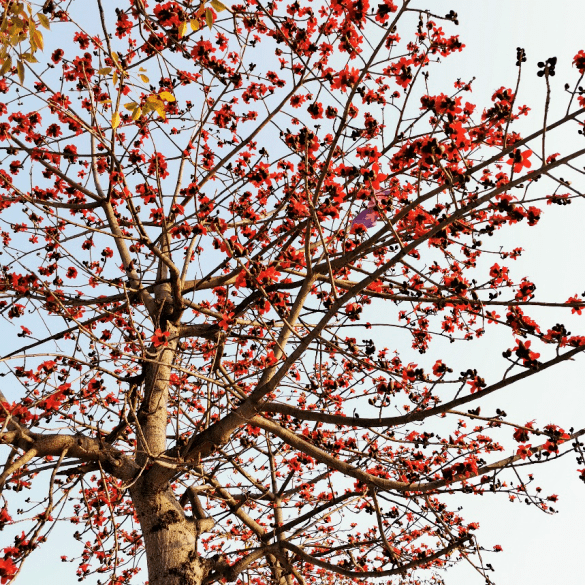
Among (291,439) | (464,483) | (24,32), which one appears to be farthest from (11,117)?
(464,483)

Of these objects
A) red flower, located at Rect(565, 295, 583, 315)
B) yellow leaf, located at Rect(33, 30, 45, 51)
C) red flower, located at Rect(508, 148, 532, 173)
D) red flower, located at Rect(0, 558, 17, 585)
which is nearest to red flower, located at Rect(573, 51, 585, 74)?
red flower, located at Rect(508, 148, 532, 173)

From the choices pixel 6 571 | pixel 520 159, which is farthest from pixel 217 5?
pixel 6 571

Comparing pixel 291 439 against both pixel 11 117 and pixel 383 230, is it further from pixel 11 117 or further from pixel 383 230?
pixel 11 117

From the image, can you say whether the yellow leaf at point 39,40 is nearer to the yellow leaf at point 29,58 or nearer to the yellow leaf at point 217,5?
the yellow leaf at point 29,58

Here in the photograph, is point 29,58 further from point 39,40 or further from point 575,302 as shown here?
point 575,302

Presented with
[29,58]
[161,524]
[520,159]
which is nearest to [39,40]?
[29,58]

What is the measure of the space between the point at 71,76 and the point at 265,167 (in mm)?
2249

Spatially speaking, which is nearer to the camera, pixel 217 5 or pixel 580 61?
pixel 217 5

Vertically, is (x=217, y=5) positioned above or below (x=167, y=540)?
above

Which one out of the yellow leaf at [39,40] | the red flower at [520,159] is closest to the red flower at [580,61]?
the red flower at [520,159]

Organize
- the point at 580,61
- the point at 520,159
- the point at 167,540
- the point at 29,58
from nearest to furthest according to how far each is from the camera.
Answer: the point at 29,58
the point at 580,61
the point at 520,159
the point at 167,540

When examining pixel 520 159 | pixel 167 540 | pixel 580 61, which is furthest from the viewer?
pixel 167 540

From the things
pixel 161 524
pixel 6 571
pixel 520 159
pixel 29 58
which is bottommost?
pixel 6 571

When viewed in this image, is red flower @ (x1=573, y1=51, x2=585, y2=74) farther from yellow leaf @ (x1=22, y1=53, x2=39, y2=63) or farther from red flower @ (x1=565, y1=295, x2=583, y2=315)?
yellow leaf @ (x1=22, y1=53, x2=39, y2=63)
